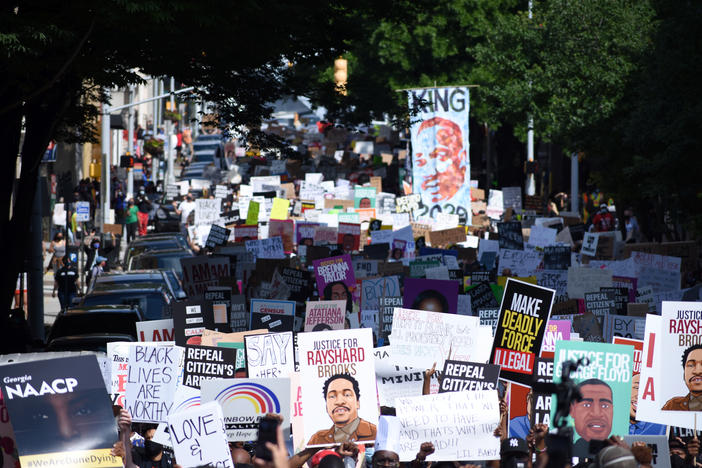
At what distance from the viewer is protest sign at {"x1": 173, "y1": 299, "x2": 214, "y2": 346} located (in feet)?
38.6

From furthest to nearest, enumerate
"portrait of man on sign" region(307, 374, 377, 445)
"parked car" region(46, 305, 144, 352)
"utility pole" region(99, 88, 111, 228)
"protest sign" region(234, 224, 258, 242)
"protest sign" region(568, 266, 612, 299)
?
"utility pole" region(99, 88, 111, 228), "protest sign" region(234, 224, 258, 242), "protest sign" region(568, 266, 612, 299), "parked car" region(46, 305, 144, 352), "portrait of man on sign" region(307, 374, 377, 445)

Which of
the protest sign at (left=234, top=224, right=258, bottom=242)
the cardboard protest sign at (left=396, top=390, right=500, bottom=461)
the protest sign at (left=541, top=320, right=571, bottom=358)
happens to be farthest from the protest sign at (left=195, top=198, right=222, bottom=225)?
the cardboard protest sign at (left=396, top=390, right=500, bottom=461)

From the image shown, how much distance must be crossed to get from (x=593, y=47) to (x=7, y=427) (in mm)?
28027

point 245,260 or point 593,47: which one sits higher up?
point 593,47

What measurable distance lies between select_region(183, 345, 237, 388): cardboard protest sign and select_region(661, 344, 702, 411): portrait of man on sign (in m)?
3.32

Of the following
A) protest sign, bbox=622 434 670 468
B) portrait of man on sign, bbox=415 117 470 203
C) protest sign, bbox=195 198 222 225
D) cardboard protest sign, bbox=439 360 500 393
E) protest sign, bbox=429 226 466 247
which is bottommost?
protest sign, bbox=622 434 670 468

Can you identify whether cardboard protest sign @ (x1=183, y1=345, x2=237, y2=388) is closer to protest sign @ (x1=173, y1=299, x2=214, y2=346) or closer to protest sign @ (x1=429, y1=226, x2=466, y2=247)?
protest sign @ (x1=173, y1=299, x2=214, y2=346)

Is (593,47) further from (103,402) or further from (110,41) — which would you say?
(103,402)

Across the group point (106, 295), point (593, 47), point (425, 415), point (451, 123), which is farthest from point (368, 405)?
point (593, 47)

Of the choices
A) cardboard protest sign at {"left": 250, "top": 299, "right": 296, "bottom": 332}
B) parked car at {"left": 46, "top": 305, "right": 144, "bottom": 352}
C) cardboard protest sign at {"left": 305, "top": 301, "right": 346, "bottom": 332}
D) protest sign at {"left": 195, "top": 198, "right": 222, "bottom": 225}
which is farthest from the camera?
protest sign at {"left": 195, "top": 198, "right": 222, "bottom": 225}

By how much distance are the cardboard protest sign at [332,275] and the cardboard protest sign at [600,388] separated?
7.48m

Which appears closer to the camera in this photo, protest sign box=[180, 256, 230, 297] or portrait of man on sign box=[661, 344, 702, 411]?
portrait of man on sign box=[661, 344, 702, 411]

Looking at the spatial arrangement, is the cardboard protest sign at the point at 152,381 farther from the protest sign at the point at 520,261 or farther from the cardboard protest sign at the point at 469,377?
the protest sign at the point at 520,261

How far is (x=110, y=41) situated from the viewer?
12.3m
